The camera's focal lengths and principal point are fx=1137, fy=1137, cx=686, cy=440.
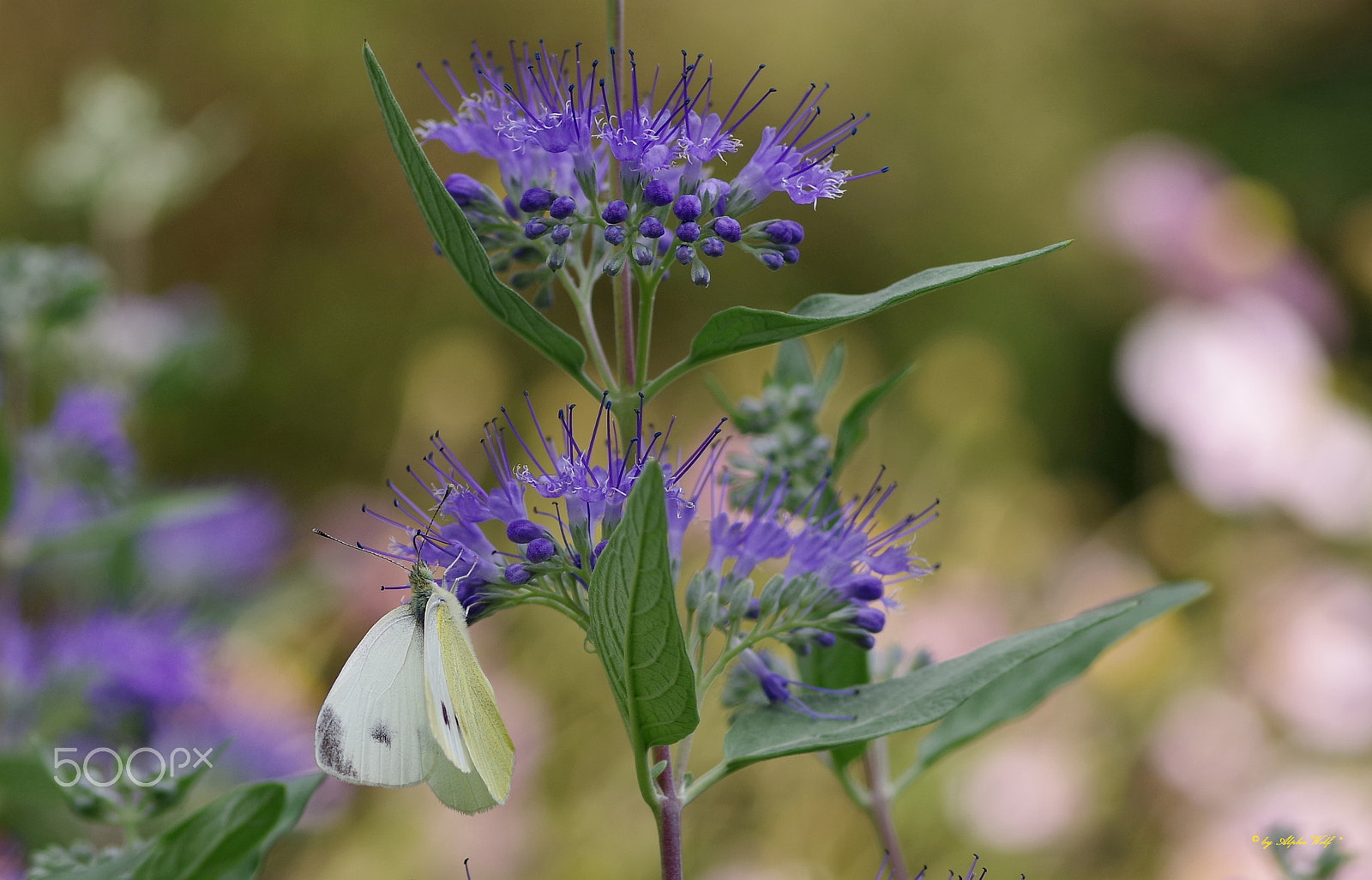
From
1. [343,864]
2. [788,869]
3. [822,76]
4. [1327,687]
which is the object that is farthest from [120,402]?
[822,76]

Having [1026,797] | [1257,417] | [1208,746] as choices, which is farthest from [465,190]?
[1257,417]

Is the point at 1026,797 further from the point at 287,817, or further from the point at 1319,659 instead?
the point at 287,817

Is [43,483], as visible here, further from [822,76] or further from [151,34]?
[822,76]

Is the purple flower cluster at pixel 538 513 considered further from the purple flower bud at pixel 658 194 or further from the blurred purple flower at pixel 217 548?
the blurred purple flower at pixel 217 548

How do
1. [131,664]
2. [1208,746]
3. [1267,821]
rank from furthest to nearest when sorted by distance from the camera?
[1208,746], [1267,821], [131,664]

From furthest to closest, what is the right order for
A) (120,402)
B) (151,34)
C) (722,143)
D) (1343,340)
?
1. (151,34)
2. (1343,340)
3. (120,402)
4. (722,143)
